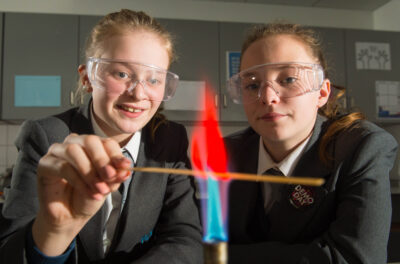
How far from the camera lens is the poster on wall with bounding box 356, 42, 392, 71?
112 inches

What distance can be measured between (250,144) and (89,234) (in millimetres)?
657

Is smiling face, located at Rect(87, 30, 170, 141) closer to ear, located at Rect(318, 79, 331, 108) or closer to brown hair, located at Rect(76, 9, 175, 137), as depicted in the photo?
brown hair, located at Rect(76, 9, 175, 137)

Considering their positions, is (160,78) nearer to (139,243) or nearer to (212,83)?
(139,243)

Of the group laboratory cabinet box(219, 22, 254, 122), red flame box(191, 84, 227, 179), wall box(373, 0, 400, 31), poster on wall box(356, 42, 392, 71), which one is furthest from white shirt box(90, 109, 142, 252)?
wall box(373, 0, 400, 31)

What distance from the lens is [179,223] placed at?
34.8 inches

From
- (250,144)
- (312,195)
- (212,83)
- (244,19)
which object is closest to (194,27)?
(212,83)

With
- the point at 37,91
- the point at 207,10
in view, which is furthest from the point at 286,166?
the point at 207,10

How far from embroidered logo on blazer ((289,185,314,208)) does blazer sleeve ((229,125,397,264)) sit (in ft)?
0.25

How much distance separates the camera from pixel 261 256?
0.84 metres

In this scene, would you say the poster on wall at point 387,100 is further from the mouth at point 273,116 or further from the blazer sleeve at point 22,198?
the blazer sleeve at point 22,198

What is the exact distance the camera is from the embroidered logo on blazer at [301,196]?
0.90 m

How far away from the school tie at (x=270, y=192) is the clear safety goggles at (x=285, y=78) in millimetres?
255

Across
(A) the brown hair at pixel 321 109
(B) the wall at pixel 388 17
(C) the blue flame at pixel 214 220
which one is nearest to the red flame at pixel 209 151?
(C) the blue flame at pixel 214 220

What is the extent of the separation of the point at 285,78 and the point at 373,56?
2.42m
